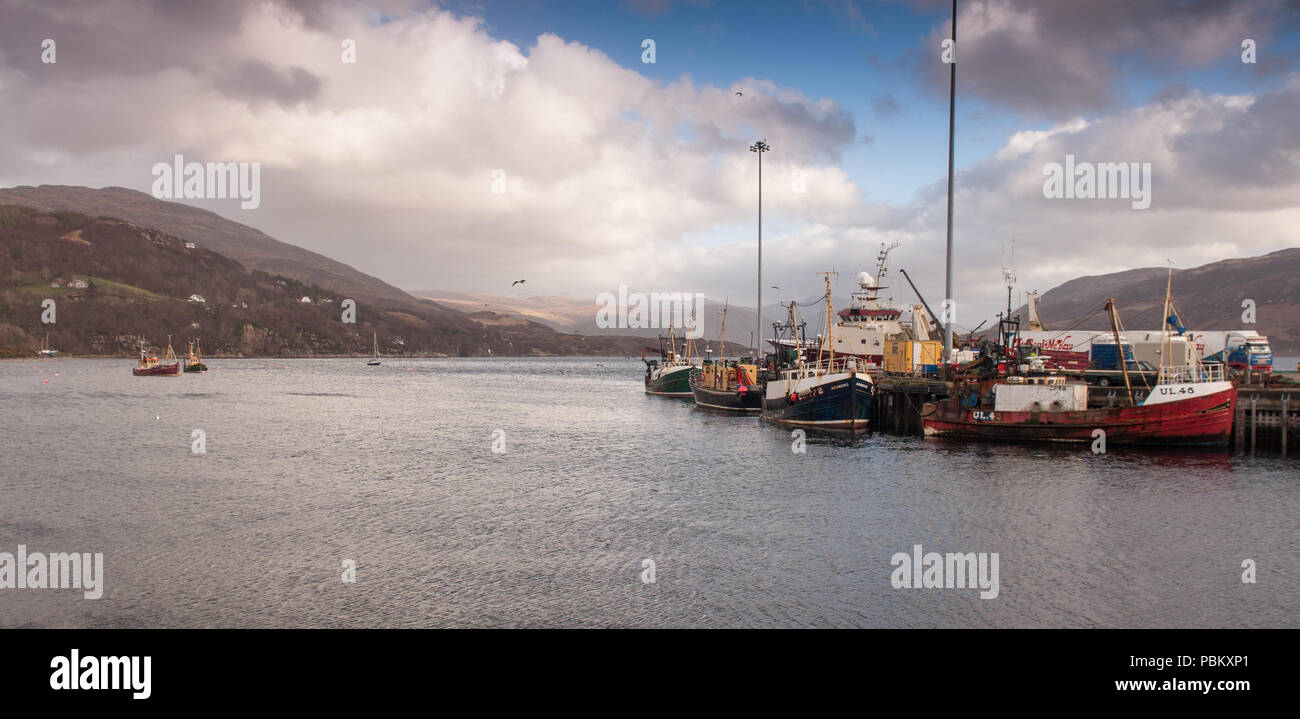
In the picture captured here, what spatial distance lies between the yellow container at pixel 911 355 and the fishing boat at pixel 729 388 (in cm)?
1369

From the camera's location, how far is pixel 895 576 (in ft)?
73.8

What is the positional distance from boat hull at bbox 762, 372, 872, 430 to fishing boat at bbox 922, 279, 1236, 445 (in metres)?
5.97

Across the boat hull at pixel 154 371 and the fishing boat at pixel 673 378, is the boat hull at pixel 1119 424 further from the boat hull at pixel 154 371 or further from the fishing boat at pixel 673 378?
the boat hull at pixel 154 371

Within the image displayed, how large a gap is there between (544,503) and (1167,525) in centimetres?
2423

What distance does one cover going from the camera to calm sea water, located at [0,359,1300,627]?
771 inches

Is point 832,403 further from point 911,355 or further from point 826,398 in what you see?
point 911,355

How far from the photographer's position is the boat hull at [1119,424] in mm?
47031

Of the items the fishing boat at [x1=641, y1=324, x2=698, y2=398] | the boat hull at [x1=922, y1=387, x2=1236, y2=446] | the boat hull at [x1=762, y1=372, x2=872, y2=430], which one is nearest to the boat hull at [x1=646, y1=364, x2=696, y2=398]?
the fishing boat at [x1=641, y1=324, x2=698, y2=398]

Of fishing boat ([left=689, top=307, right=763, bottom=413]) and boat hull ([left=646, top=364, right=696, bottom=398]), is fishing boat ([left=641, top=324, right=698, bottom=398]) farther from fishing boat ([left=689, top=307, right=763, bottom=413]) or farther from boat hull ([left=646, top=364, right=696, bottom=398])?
fishing boat ([left=689, top=307, right=763, bottom=413])

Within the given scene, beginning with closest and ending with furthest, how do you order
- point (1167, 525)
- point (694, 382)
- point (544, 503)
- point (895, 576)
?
point (895, 576), point (1167, 525), point (544, 503), point (694, 382)
